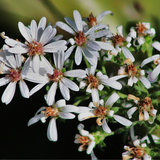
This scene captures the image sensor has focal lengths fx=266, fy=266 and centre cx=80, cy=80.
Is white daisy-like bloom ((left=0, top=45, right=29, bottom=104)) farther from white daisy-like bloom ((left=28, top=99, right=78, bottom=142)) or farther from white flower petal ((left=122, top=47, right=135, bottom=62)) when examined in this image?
white flower petal ((left=122, top=47, right=135, bottom=62))

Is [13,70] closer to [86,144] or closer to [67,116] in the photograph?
[67,116]

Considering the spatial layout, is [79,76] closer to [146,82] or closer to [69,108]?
[69,108]

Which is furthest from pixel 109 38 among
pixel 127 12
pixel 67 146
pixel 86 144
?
pixel 67 146

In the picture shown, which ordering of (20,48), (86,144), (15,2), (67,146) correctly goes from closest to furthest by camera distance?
(20,48) → (86,144) → (15,2) → (67,146)

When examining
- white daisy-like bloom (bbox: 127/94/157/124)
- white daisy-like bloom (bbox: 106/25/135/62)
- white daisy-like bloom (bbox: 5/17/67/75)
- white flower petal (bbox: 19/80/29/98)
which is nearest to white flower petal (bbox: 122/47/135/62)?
white daisy-like bloom (bbox: 106/25/135/62)

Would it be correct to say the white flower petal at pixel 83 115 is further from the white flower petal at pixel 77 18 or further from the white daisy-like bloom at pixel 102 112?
the white flower petal at pixel 77 18

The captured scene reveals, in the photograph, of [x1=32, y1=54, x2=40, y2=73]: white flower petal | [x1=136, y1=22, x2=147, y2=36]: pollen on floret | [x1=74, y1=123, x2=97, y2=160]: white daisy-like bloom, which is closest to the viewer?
[x1=32, y1=54, x2=40, y2=73]: white flower petal
